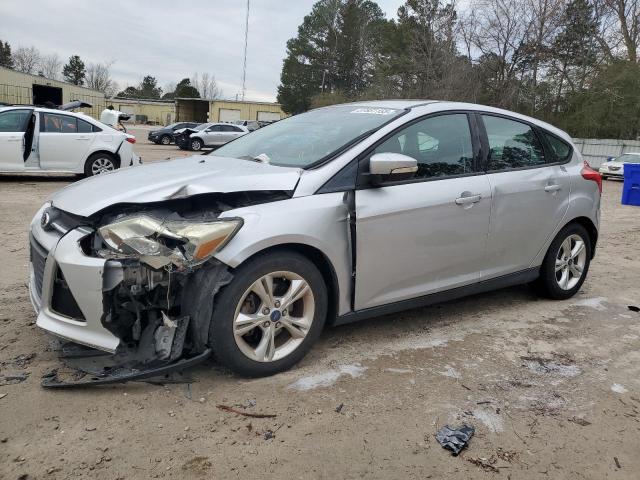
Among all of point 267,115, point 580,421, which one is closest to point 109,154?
point 580,421

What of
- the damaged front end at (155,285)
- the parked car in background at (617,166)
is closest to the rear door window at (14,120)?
the damaged front end at (155,285)

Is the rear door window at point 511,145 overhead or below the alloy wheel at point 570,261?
overhead

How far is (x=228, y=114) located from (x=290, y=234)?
2555 inches

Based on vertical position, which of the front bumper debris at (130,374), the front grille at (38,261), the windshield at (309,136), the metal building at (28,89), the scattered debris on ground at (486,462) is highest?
the metal building at (28,89)

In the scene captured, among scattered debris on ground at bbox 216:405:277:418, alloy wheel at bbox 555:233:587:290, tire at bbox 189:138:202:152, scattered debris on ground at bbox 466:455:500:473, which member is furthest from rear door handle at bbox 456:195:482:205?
tire at bbox 189:138:202:152

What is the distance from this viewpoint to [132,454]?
2395mm

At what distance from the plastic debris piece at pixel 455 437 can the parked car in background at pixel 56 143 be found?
9.37 m

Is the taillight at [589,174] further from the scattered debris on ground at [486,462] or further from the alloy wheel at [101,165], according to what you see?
the alloy wheel at [101,165]

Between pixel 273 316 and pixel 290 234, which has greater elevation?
pixel 290 234

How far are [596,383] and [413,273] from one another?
4.19ft

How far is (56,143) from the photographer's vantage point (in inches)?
416

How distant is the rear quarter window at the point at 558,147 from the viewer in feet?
15.2

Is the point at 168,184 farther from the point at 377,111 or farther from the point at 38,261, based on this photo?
the point at 377,111

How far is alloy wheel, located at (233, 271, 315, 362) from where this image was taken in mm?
2932
